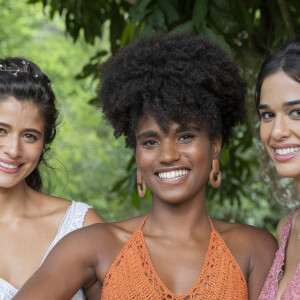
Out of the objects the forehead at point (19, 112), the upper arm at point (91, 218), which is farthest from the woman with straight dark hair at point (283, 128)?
the forehead at point (19, 112)

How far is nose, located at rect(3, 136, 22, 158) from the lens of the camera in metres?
3.28

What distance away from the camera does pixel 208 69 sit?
2.87m

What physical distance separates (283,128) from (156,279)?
82 centimetres

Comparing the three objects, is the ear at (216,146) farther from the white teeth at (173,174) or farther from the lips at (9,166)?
the lips at (9,166)

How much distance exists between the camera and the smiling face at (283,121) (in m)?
2.67

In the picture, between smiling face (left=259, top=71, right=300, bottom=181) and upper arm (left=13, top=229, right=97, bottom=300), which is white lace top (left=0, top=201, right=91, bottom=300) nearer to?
upper arm (left=13, top=229, right=97, bottom=300)

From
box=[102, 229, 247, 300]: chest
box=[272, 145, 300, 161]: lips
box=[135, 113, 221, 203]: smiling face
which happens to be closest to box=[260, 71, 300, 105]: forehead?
box=[272, 145, 300, 161]: lips

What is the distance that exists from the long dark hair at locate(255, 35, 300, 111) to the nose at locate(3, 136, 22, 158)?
48.8 inches

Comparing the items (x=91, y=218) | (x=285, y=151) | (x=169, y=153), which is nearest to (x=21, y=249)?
(x=91, y=218)

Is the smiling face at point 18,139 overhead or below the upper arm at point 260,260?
overhead

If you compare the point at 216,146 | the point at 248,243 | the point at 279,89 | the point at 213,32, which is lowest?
the point at 248,243

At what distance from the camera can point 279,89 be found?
2746 mm

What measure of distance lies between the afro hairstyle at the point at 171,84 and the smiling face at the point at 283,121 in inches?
9.1

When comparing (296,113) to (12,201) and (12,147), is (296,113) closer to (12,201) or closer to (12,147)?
(12,147)
